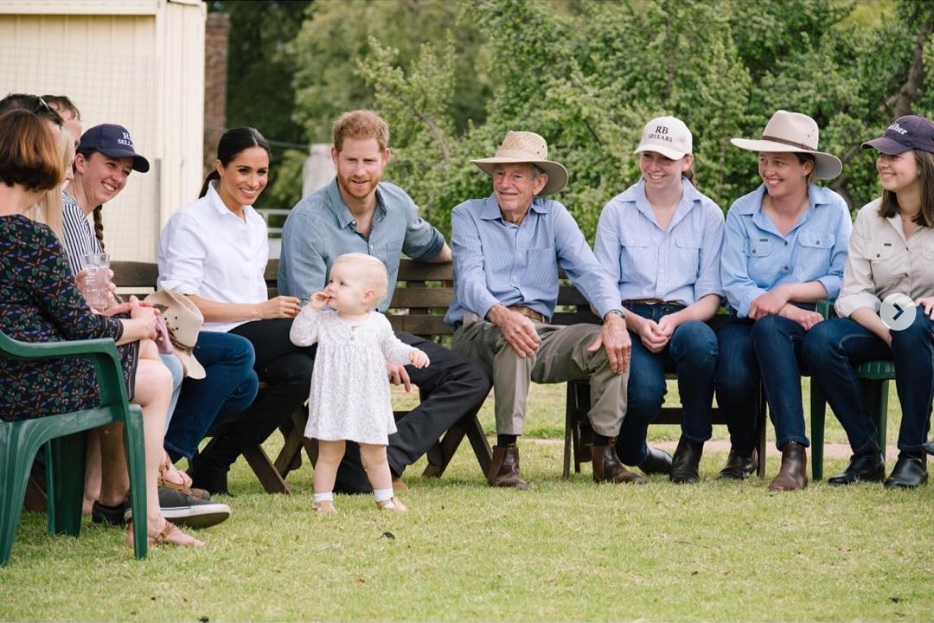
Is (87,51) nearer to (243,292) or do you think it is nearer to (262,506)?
(243,292)

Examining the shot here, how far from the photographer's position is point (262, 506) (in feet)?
19.1

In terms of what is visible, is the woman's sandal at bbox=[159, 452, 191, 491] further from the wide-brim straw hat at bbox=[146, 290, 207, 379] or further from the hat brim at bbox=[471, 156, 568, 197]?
the hat brim at bbox=[471, 156, 568, 197]

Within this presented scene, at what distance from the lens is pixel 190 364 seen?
18.5ft

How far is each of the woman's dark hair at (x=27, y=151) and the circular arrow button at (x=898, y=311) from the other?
11.5 ft

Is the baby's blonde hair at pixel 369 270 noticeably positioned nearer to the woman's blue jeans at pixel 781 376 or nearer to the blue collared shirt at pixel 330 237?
the blue collared shirt at pixel 330 237

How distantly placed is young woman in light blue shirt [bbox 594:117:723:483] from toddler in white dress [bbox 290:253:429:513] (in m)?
1.36

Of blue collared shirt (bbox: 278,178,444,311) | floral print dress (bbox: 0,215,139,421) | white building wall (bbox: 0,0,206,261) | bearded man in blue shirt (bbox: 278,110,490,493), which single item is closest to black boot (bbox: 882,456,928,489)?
bearded man in blue shirt (bbox: 278,110,490,493)

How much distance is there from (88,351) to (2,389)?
284mm

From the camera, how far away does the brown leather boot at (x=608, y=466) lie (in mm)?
6566

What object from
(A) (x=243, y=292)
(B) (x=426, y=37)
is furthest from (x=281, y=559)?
(B) (x=426, y=37)

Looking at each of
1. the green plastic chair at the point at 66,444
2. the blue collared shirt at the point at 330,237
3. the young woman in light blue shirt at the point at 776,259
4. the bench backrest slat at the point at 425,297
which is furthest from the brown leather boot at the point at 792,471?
the green plastic chair at the point at 66,444

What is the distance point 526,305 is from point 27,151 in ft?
9.13

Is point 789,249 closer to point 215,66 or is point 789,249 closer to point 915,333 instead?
point 915,333

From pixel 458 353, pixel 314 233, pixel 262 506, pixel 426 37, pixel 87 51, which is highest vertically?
pixel 426 37
